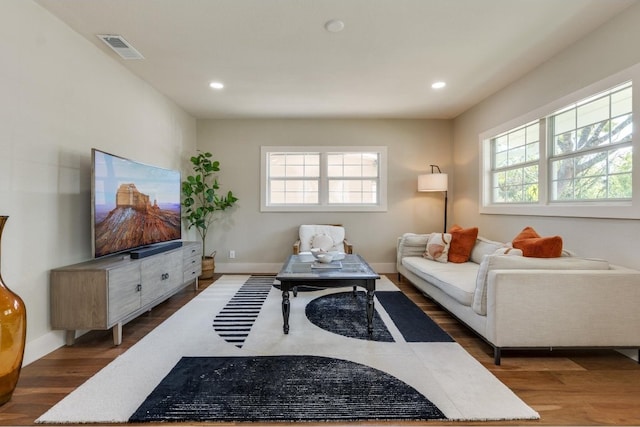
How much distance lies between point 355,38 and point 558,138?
229 cm

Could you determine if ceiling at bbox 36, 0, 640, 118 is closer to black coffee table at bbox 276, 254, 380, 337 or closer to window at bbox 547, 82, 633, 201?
window at bbox 547, 82, 633, 201

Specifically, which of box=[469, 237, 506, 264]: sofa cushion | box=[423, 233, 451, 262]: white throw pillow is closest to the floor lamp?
box=[423, 233, 451, 262]: white throw pillow

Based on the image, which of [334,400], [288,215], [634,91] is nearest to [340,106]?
[288,215]

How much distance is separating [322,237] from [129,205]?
2.55m

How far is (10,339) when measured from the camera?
1.63 m

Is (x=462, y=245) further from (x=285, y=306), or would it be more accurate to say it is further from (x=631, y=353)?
(x=285, y=306)

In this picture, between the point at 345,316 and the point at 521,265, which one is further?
the point at 345,316

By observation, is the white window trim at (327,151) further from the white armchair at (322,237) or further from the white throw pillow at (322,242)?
the white throw pillow at (322,242)

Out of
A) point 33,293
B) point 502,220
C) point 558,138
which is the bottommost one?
point 33,293

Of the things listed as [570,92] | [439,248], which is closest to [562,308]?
[439,248]

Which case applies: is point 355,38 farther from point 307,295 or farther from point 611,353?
point 611,353

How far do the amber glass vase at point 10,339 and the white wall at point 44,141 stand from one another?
453mm

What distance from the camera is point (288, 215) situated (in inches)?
196

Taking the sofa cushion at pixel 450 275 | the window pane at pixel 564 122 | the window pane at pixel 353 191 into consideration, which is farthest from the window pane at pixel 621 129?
the window pane at pixel 353 191
